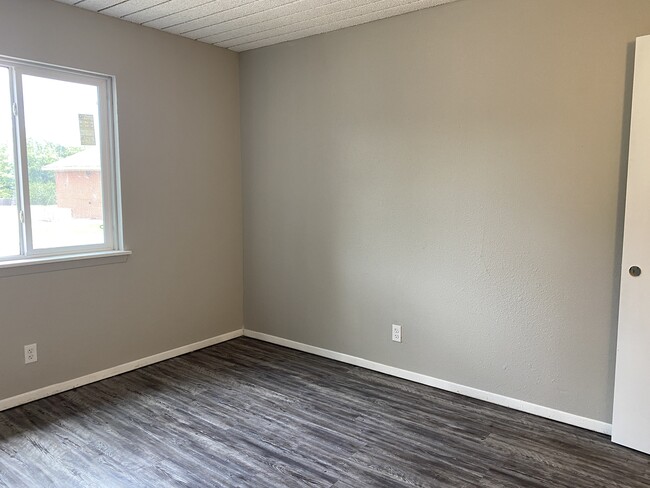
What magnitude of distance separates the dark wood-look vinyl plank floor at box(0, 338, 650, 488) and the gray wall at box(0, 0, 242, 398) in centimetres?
31

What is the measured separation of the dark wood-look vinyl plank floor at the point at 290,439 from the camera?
7.66ft

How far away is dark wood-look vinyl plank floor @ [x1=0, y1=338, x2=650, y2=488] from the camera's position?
2336mm

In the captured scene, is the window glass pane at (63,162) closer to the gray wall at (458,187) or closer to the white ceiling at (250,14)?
the white ceiling at (250,14)

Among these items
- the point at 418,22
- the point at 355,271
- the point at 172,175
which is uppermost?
the point at 418,22

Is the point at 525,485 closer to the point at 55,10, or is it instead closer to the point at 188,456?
the point at 188,456

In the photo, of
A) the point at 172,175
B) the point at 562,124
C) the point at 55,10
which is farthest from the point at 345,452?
the point at 55,10

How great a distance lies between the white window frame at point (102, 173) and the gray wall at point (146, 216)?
0.06 m

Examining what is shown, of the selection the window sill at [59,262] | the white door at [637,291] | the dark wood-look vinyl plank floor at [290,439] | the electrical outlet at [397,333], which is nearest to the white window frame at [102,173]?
the window sill at [59,262]

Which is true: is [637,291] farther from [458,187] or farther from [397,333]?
[397,333]

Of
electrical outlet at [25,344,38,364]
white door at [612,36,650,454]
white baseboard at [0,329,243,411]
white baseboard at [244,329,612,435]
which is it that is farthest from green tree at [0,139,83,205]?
white door at [612,36,650,454]

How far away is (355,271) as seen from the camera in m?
3.72

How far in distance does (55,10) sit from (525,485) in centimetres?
368

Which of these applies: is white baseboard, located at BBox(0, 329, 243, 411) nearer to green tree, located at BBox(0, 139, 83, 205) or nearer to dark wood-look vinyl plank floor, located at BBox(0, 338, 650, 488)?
dark wood-look vinyl plank floor, located at BBox(0, 338, 650, 488)

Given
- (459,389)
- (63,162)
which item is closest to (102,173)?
(63,162)
